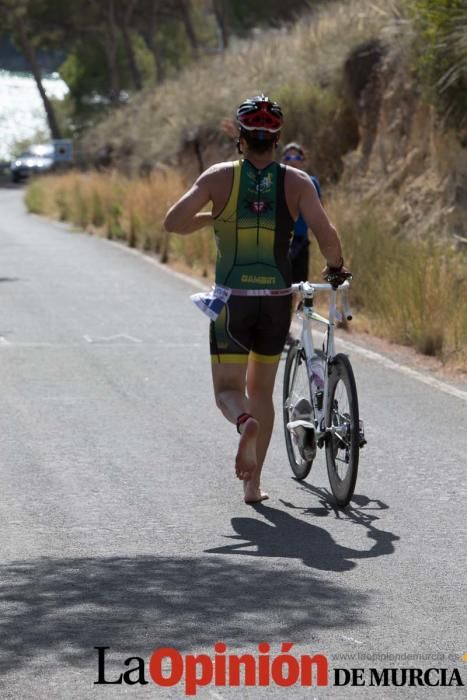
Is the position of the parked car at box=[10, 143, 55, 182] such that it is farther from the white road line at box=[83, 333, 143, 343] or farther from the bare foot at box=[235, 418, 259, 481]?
the bare foot at box=[235, 418, 259, 481]

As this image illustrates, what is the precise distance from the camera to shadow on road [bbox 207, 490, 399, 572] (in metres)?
7.06

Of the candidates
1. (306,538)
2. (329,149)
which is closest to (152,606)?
(306,538)

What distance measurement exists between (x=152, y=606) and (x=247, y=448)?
5.07 ft

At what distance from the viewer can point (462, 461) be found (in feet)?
30.8

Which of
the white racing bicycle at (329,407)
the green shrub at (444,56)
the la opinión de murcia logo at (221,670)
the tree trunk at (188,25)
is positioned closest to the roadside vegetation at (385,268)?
the green shrub at (444,56)

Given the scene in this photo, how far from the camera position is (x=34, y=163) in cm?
6788

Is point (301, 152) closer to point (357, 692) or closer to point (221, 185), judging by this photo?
point (221, 185)

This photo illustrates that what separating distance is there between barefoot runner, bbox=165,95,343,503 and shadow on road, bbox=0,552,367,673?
105cm

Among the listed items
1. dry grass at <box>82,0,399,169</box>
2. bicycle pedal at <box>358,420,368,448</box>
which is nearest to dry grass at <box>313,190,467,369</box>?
bicycle pedal at <box>358,420,368,448</box>

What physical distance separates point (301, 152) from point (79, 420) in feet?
13.8

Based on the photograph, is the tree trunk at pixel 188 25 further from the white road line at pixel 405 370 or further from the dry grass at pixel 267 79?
the white road line at pixel 405 370

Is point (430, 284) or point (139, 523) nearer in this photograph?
point (139, 523)

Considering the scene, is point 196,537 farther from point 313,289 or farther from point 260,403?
point 313,289

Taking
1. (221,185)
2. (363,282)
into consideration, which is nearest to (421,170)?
(363,282)
